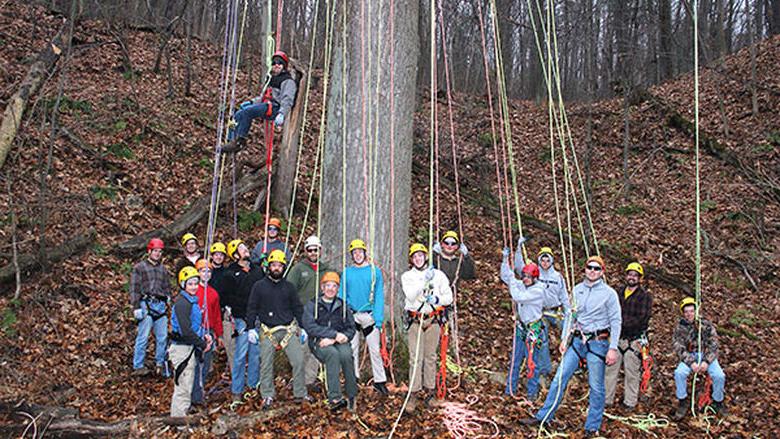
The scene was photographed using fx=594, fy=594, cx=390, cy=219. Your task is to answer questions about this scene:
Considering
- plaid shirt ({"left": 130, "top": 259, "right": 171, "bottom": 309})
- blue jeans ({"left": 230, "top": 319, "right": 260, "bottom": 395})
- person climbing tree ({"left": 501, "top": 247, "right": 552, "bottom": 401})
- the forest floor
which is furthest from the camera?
plaid shirt ({"left": 130, "top": 259, "right": 171, "bottom": 309})

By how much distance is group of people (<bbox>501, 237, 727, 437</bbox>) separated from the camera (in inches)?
240

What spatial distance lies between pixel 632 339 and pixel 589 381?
5.73 feet

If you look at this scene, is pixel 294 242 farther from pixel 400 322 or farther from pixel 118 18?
pixel 118 18

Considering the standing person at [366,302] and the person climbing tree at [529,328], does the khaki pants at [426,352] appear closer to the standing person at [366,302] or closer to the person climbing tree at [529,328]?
the standing person at [366,302]

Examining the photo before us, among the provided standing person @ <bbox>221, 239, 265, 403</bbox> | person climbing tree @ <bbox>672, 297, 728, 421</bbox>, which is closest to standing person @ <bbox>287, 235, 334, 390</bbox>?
standing person @ <bbox>221, 239, 265, 403</bbox>

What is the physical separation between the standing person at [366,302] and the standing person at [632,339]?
3030mm

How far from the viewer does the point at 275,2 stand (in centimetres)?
2089

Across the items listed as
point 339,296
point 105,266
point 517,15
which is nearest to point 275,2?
point 517,15

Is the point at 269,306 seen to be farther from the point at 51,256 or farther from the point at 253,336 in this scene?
the point at 51,256

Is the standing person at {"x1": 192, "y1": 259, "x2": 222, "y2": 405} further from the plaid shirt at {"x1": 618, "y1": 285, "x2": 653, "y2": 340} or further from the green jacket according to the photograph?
the plaid shirt at {"x1": 618, "y1": 285, "x2": 653, "y2": 340}

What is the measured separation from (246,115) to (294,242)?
3.67 m

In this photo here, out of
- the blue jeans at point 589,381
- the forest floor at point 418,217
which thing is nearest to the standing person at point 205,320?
the forest floor at point 418,217

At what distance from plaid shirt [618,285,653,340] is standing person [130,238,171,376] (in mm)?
5690

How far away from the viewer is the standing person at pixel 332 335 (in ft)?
19.2
